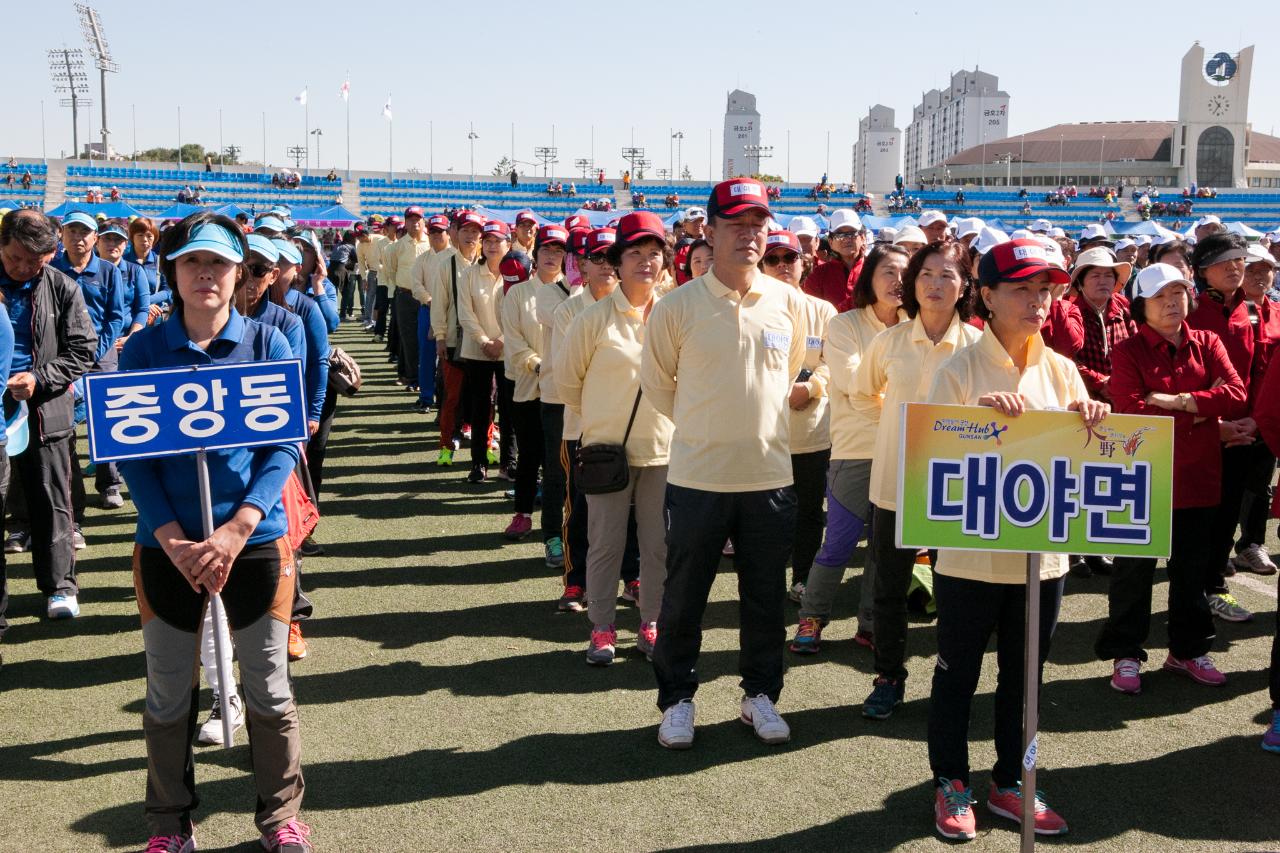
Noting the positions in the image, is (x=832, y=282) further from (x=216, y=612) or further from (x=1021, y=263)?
(x=216, y=612)

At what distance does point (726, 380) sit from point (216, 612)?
6.37ft

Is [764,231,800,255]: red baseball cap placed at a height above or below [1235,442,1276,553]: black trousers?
above

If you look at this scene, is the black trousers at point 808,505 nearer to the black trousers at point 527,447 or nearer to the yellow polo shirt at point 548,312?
the yellow polo shirt at point 548,312

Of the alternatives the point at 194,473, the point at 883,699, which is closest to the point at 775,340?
the point at 883,699

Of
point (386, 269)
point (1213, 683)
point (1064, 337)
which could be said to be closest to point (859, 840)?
point (1213, 683)

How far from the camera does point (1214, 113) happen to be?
76.8 m

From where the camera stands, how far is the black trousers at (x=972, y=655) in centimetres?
372

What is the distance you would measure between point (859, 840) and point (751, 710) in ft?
3.06

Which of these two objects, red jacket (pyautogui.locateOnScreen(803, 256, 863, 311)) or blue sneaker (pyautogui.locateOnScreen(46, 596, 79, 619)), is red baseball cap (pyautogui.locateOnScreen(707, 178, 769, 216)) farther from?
blue sneaker (pyautogui.locateOnScreen(46, 596, 79, 619))

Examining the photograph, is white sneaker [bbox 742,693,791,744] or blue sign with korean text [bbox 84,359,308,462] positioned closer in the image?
blue sign with korean text [bbox 84,359,308,462]

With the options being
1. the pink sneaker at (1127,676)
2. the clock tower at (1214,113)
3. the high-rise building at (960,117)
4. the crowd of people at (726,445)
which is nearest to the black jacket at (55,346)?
the crowd of people at (726,445)

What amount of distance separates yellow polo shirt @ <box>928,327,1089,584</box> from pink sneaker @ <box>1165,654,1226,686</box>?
190cm

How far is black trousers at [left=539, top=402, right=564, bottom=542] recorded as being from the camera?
22.0 ft

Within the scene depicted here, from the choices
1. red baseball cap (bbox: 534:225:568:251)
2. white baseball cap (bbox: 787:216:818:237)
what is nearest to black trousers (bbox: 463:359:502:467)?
red baseball cap (bbox: 534:225:568:251)
